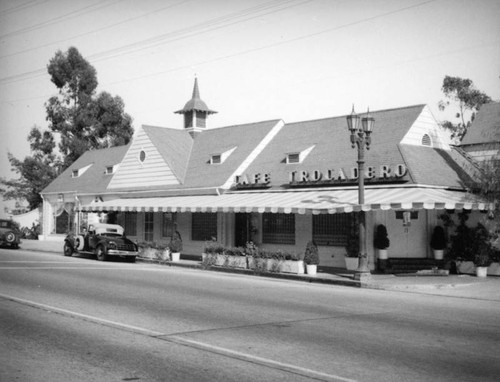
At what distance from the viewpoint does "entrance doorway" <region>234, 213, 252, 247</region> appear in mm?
27391

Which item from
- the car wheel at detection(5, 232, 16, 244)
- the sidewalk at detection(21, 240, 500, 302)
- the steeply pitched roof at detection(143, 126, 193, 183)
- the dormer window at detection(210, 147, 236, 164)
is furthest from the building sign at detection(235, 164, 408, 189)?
the car wheel at detection(5, 232, 16, 244)

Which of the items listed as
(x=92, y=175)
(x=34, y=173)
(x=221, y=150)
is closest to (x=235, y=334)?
(x=221, y=150)

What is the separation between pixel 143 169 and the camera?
33625mm

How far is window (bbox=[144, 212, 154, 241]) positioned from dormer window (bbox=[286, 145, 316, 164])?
9320 mm

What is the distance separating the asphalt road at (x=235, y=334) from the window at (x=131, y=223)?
59.5ft

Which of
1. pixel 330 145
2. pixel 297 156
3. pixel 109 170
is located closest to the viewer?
pixel 330 145

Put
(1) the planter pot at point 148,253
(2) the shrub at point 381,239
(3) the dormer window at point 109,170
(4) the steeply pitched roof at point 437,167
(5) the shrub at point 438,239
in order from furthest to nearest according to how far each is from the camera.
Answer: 1. (3) the dormer window at point 109,170
2. (1) the planter pot at point 148,253
3. (5) the shrub at point 438,239
4. (4) the steeply pitched roof at point 437,167
5. (2) the shrub at point 381,239

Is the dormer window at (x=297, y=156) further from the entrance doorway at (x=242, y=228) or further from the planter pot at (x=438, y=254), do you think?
the planter pot at (x=438, y=254)

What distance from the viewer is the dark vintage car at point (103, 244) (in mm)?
25906

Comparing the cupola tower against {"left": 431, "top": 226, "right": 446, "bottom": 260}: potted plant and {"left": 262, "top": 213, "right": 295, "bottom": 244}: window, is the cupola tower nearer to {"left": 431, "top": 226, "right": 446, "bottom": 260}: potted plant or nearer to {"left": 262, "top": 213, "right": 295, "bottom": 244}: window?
{"left": 262, "top": 213, "right": 295, "bottom": 244}: window

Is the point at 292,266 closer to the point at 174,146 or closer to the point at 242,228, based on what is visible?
the point at 242,228

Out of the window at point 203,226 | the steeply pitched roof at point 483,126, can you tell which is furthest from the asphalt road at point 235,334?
the window at point 203,226

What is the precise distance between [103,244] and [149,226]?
7150 mm

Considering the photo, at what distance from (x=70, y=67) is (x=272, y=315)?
171ft
